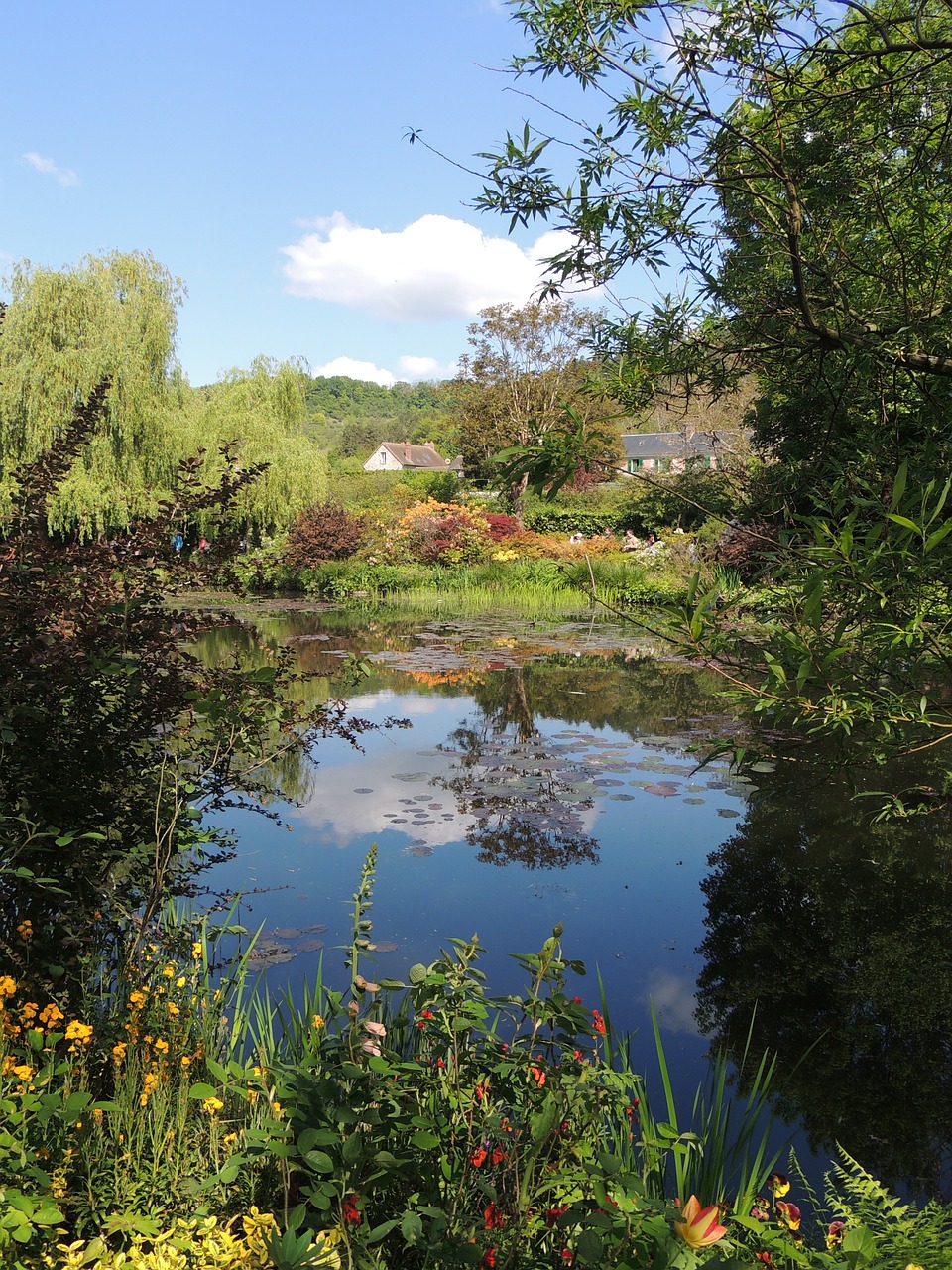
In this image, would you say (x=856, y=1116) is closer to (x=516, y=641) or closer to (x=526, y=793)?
(x=526, y=793)

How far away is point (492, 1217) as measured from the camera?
1745 millimetres

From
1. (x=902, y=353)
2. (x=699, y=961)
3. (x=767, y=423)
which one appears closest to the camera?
(x=902, y=353)

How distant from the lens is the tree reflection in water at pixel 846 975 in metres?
3.03

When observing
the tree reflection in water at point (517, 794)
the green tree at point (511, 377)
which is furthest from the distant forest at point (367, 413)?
the tree reflection in water at point (517, 794)

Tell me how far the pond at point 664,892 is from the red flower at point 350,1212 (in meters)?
1.22

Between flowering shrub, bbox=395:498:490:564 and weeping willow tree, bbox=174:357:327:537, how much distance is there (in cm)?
254

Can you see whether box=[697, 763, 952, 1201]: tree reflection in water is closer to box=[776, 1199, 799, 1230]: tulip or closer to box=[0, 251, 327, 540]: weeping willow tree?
box=[776, 1199, 799, 1230]: tulip

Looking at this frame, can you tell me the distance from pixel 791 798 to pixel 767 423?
7.44m

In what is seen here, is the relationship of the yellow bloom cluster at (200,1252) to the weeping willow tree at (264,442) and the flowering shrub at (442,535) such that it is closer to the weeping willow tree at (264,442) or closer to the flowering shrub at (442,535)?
the weeping willow tree at (264,442)

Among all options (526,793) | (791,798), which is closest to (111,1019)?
(526,793)

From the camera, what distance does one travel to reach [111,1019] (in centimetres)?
257

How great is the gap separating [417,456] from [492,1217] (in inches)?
2920

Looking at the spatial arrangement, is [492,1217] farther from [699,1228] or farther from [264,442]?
[264,442]

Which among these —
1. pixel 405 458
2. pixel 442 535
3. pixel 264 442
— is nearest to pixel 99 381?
pixel 264 442
